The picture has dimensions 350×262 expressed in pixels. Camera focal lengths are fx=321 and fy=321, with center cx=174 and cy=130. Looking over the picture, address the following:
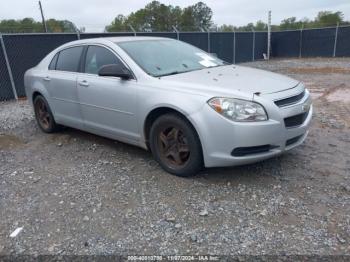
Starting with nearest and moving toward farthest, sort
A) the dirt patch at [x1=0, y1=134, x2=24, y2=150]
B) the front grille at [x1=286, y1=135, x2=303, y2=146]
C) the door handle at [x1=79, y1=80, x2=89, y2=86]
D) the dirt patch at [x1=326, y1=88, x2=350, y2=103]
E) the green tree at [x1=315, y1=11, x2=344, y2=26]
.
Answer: the front grille at [x1=286, y1=135, x2=303, y2=146], the door handle at [x1=79, y1=80, x2=89, y2=86], the dirt patch at [x1=0, y1=134, x2=24, y2=150], the dirt patch at [x1=326, y1=88, x2=350, y2=103], the green tree at [x1=315, y1=11, x2=344, y2=26]

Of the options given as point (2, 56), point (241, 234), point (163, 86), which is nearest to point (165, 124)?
point (163, 86)

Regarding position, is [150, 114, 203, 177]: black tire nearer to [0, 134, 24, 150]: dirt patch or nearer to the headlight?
the headlight

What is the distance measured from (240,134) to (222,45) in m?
14.9

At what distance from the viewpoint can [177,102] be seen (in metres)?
3.41

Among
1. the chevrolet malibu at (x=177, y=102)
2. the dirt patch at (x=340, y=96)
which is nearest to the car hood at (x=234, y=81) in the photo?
the chevrolet malibu at (x=177, y=102)

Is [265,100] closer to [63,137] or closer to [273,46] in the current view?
[63,137]

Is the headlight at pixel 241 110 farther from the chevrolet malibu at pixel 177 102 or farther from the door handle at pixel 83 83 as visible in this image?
the door handle at pixel 83 83

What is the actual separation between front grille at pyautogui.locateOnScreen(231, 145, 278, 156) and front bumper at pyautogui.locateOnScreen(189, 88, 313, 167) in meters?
0.01

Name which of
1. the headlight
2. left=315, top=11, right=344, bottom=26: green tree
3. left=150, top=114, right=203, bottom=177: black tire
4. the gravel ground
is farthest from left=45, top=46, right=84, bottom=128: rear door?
left=315, top=11, right=344, bottom=26: green tree

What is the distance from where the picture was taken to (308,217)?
2867 millimetres

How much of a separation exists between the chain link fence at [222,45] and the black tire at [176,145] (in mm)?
6893

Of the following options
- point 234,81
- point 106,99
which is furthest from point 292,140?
point 106,99

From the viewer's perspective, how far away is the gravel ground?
2625mm

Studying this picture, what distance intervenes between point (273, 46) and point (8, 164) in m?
21.4
